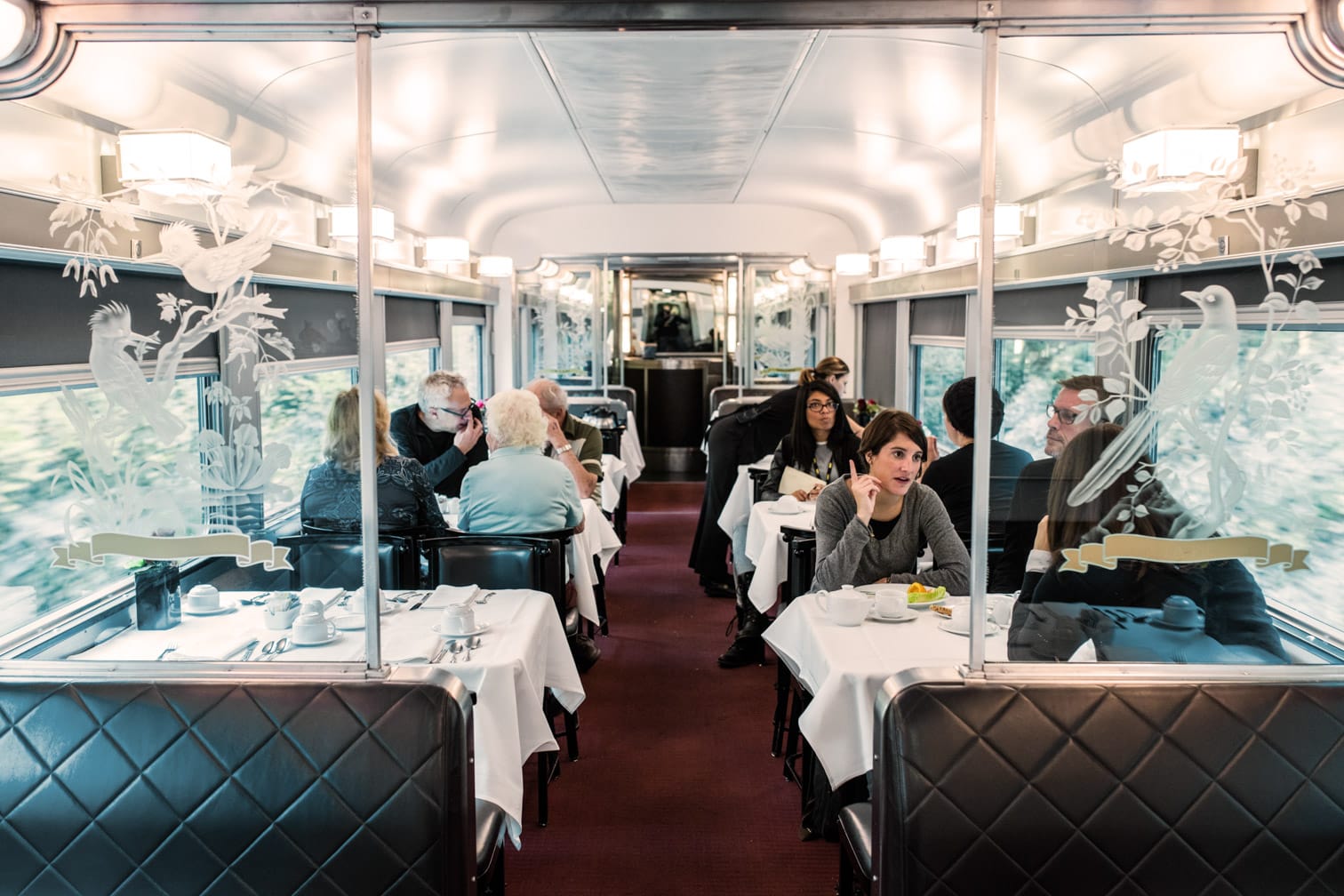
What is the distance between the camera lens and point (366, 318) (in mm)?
2084

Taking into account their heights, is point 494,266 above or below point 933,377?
above

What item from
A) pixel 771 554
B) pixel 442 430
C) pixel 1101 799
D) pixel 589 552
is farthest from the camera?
pixel 442 430

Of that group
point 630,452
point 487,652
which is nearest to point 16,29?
point 487,652

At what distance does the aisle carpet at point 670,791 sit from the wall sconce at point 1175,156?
6.83ft

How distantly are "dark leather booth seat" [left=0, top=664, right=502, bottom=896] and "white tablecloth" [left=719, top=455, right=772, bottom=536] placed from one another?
371 cm

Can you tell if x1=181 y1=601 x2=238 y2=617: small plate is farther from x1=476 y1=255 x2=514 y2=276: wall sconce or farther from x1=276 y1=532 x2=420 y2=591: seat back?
x1=476 y1=255 x2=514 y2=276: wall sconce

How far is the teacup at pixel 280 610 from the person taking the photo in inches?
93.9

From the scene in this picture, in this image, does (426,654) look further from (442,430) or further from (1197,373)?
(442,430)

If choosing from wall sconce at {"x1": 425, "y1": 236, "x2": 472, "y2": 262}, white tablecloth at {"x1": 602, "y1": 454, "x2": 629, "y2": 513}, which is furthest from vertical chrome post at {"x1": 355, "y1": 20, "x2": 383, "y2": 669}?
wall sconce at {"x1": 425, "y1": 236, "x2": 472, "y2": 262}

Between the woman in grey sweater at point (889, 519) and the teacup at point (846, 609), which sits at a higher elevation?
the woman in grey sweater at point (889, 519)

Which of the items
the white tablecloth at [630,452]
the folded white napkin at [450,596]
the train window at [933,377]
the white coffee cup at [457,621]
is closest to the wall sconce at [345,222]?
the white coffee cup at [457,621]

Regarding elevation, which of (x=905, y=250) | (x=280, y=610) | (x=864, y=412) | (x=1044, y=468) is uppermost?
(x=905, y=250)

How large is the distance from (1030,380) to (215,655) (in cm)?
191

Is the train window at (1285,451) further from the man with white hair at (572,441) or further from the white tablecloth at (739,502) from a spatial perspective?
the man with white hair at (572,441)
